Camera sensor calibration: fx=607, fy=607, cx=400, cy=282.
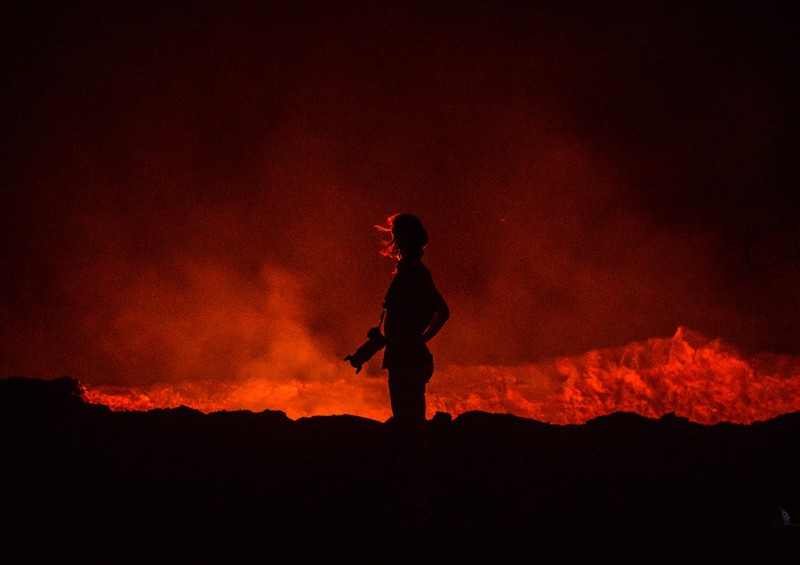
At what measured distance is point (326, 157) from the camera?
10.4 m

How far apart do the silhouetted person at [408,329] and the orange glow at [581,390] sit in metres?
3.84

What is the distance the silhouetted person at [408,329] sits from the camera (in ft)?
11.3

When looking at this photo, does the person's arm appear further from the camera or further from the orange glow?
the orange glow

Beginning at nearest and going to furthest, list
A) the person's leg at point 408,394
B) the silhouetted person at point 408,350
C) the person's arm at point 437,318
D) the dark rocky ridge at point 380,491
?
the dark rocky ridge at point 380,491
the silhouetted person at point 408,350
the person's leg at point 408,394
the person's arm at point 437,318

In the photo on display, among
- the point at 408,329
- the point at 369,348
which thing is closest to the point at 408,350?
the point at 408,329

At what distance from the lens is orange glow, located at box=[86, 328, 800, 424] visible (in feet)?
23.9

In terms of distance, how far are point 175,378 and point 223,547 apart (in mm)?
7171

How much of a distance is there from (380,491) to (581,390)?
17.8 ft

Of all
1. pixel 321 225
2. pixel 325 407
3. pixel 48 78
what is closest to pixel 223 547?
pixel 325 407

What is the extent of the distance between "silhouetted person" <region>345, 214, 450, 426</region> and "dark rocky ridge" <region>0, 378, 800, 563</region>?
0.27 m

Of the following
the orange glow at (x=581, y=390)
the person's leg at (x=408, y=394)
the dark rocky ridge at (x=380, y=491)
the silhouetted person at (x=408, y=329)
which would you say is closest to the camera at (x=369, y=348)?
the silhouetted person at (x=408, y=329)

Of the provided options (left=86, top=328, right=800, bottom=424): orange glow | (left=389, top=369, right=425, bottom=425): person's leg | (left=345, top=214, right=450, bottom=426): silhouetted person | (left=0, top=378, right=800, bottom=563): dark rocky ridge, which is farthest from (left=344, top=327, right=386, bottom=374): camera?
(left=86, top=328, right=800, bottom=424): orange glow

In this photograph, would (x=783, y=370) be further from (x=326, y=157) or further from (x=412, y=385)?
(x=326, y=157)

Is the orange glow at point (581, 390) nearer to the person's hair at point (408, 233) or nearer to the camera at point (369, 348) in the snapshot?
the camera at point (369, 348)
